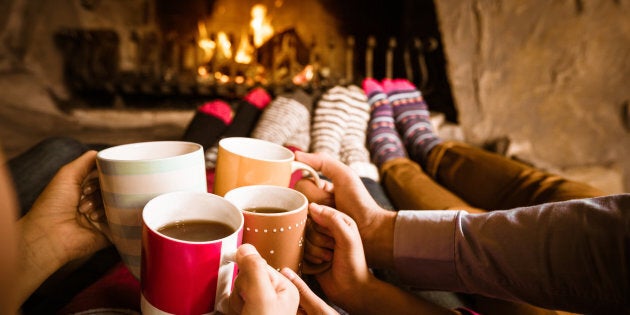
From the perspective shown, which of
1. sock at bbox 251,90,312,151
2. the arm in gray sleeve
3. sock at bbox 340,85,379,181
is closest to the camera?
the arm in gray sleeve

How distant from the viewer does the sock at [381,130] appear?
1204 millimetres

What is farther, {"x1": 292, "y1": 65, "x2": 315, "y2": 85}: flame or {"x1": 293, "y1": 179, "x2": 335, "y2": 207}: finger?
{"x1": 292, "y1": 65, "x2": 315, "y2": 85}: flame

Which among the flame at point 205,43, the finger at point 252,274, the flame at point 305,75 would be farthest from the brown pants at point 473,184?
the flame at point 205,43

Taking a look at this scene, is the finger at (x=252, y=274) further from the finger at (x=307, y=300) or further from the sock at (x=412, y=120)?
the sock at (x=412, y=120)

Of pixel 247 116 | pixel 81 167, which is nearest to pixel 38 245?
pixel 81 167

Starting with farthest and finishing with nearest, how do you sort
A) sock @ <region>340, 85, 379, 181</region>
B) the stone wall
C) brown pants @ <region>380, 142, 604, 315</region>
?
1. the stone wall
2. sock @ <region>340, 85, 379, 181</region>
3. brown pants @ <region>380, 142, 604, 315</region>

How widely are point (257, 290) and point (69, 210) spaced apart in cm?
33

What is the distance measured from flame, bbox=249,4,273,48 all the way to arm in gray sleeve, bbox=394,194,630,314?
5.88 ft

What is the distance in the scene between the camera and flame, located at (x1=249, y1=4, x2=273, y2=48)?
2.10m

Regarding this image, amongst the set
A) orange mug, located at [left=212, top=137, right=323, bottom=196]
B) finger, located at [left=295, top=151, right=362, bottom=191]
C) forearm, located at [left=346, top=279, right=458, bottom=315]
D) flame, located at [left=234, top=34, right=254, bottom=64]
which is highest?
flame, located at [left=234, top=34, right=254, bottom=64]

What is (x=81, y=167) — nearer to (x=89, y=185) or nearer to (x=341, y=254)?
(x=89, y=185)

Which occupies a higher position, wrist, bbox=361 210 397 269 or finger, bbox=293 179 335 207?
finger, bbox=293 179 335 207

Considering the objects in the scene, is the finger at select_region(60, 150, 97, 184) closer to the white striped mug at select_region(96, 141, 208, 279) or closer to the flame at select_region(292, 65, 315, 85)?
the white striped mug at select_region(96, 141, 208, 279)

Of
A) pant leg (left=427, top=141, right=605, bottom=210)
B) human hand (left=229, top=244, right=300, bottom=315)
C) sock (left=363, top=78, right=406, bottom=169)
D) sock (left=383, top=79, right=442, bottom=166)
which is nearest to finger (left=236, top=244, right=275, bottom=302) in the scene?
human hand (left=229, top=244, right=300, bottom=315)
